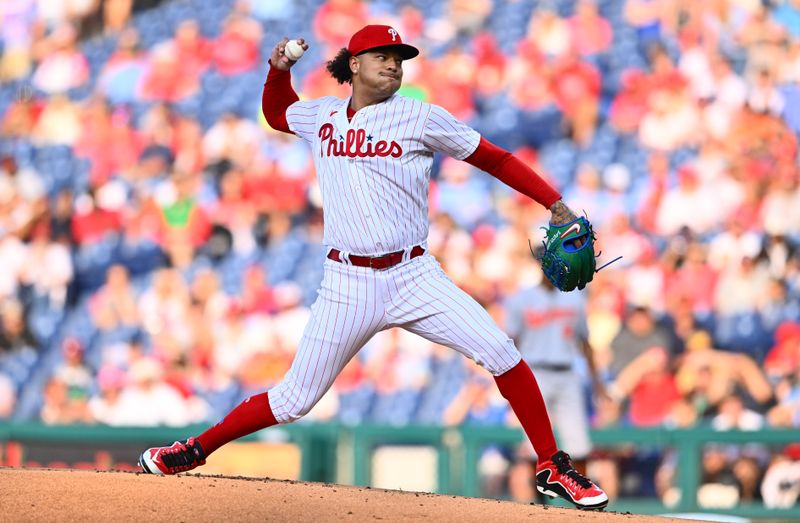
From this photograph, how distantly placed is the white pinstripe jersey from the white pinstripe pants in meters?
0.10

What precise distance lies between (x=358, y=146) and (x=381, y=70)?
28cm

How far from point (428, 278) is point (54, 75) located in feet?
26.4

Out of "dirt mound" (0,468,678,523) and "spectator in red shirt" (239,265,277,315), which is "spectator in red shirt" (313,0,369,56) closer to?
"spectator in red shirt" (239,265,277,315)

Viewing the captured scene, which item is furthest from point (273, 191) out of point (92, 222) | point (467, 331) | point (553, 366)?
point (467, 331)

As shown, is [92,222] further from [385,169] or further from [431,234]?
[385,169]

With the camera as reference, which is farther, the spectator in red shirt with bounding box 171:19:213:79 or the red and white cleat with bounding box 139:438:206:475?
the spectator in red shirt with bounding box 171:19:213:79

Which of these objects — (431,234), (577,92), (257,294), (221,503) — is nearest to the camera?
(221,503)

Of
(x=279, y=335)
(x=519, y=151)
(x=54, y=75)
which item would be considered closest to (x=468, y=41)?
(x=519, y=151)

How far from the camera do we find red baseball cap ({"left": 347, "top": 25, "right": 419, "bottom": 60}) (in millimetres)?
4281

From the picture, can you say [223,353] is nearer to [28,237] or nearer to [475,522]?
[28,237]

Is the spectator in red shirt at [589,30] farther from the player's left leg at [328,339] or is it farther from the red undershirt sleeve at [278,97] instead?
the player's left leg at [328,339]

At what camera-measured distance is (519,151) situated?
32.3 feet

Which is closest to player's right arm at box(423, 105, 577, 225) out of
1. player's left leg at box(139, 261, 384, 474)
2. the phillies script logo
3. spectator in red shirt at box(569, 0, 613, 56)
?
the phillies script logo

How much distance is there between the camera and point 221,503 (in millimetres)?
4066
